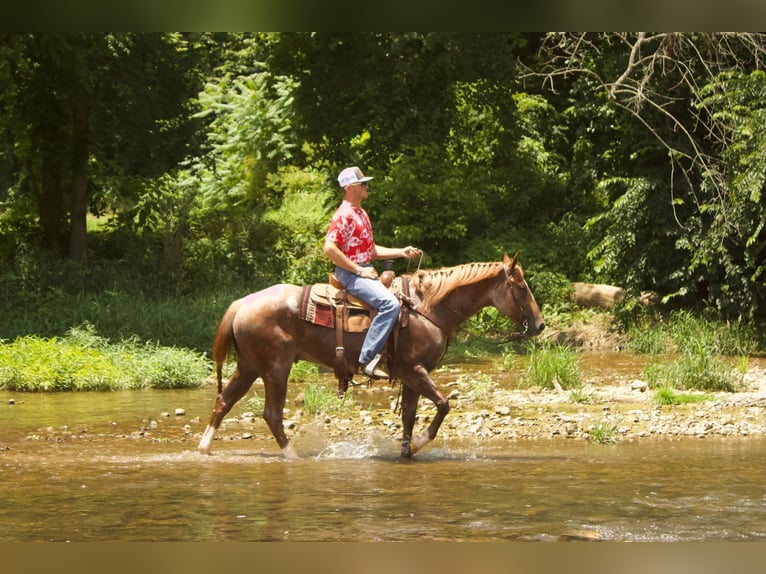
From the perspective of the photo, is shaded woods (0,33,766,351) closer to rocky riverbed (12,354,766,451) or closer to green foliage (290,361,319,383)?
green foliage (290,361,319,383)

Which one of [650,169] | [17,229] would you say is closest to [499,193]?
[650,169]

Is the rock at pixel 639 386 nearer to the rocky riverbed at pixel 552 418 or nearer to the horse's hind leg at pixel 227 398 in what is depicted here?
the rocky riverbed at pixel 552 418

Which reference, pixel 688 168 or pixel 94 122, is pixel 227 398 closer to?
pixel 688 168

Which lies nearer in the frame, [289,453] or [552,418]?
[289,453]

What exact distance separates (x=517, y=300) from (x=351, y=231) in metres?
1.47

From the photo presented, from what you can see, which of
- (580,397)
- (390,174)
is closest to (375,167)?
(390,174)

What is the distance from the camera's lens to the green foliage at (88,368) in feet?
44.4

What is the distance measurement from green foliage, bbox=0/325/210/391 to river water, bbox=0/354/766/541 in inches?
105

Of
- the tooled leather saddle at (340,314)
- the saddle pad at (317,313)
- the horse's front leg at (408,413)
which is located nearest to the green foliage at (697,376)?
the horse's front leg at (408,413)

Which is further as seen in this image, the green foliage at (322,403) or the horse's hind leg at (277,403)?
the green foliage at (322,403)

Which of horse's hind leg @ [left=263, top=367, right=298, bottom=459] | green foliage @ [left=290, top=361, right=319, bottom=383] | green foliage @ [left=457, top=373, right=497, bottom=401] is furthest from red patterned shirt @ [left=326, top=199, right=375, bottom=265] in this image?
green foliage @ [left=290, top=361, right=319, bottom=383]

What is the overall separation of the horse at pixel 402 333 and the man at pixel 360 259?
19 cm

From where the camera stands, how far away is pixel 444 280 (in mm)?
9211

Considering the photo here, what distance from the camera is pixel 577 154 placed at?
22.2 meters
